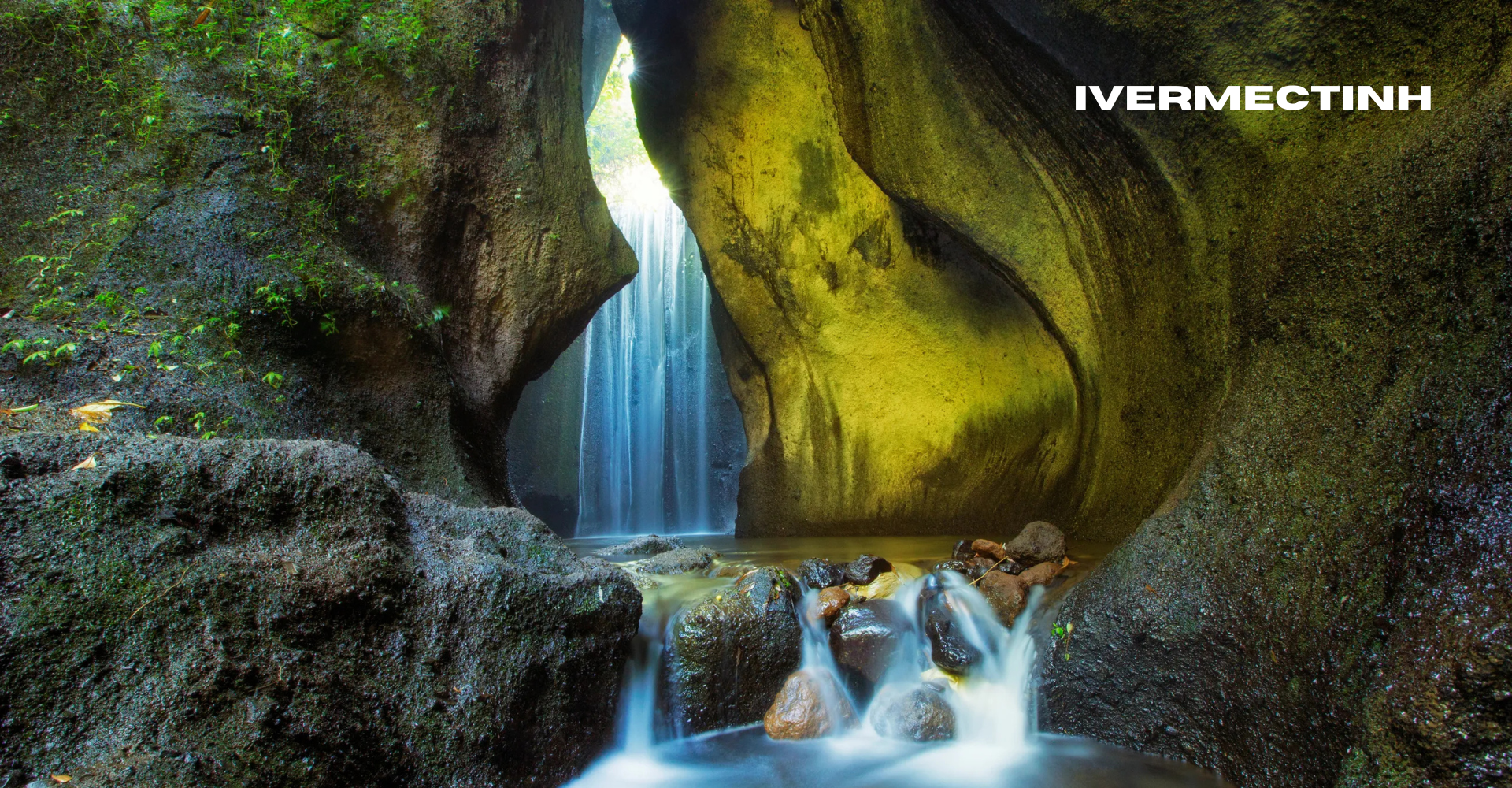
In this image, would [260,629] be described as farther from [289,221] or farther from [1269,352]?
[1269,352]

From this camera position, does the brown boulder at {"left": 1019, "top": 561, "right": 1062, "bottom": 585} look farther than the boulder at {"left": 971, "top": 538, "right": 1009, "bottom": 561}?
No

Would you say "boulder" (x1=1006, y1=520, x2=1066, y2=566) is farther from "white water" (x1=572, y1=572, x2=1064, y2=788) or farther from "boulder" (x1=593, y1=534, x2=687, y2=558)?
"boulder" (x1=593, y1=534, x2=687, y2=558)

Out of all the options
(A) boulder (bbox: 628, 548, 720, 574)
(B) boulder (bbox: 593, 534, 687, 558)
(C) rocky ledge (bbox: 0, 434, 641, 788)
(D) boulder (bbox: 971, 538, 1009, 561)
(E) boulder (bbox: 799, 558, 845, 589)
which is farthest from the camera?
(B) boulder (bbox: 593, 534, 687, 558)

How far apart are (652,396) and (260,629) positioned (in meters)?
11.1

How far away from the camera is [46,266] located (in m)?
3.61

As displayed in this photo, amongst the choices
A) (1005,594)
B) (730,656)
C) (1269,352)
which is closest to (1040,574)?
(1005,594)

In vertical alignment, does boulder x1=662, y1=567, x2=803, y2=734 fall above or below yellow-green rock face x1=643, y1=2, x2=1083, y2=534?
below

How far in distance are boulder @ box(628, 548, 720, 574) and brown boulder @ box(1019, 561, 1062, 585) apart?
212 cm

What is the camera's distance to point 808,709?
11.8ft

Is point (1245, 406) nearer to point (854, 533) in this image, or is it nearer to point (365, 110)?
point (854, 533)

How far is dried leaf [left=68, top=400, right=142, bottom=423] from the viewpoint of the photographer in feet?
9.29

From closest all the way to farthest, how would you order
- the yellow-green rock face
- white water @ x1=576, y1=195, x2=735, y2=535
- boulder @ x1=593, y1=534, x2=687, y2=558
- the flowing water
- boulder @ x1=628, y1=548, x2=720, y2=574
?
the flowing water, boulder @ x1=628, y1=548, x2=720, y2=574, boulder @ x1=593, y1=534, x2=687, y2=558, the yellow-green rock face, white water @ x1=576, y1=195, x2=735, y2=535

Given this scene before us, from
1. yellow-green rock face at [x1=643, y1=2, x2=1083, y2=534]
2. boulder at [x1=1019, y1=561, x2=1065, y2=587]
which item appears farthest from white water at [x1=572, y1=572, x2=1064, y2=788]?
yellow-green rock face at [x1=643, y1=2, x2=1083, y2=534]

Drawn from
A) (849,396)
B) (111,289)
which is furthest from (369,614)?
(849,396)
